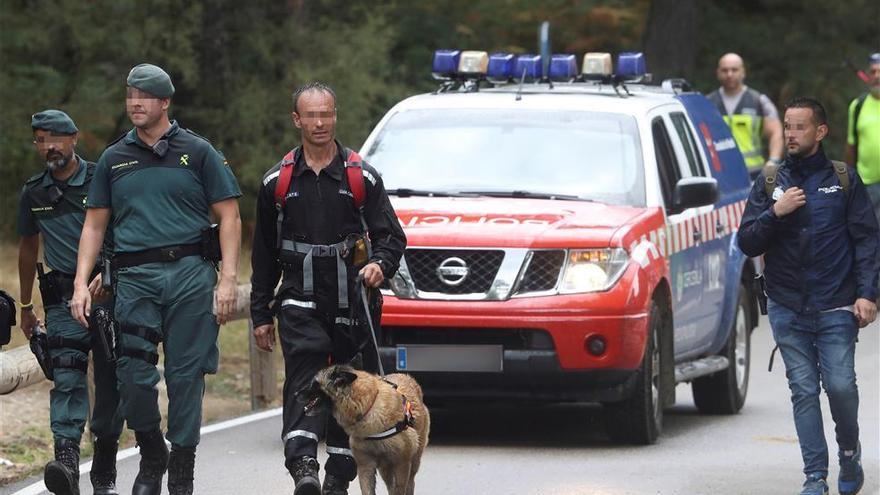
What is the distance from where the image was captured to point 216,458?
34.9ft

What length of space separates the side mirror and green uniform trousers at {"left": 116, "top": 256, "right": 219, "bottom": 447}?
3.67m

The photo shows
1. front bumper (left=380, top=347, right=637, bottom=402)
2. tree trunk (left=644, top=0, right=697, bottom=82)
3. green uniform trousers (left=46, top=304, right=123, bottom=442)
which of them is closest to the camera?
green uniform trousers (left=46, top=304, right=123, bottom=442)

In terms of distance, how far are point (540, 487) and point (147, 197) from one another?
249 cm

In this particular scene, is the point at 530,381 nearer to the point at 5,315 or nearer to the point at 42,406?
the point at 5,315

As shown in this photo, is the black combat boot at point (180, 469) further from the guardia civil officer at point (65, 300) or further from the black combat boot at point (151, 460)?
the guardia civil officer at point (65, 300)

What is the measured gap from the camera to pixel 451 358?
10539 millimetres

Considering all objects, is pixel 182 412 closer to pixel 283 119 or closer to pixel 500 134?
pixel 500 134

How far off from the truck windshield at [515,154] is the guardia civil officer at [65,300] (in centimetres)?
276

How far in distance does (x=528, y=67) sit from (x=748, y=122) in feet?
13.8

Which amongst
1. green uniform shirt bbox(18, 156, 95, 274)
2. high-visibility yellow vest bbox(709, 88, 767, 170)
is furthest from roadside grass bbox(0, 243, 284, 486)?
high-visibility yellow vest bbox(709, 88, 767, 170)

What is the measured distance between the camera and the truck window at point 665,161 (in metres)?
11.8

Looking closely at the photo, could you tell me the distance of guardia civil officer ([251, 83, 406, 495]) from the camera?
8.28 m

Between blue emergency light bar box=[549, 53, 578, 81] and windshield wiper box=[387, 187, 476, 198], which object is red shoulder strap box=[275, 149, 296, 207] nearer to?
windshield wiper box=[387, 187, 476, 198]

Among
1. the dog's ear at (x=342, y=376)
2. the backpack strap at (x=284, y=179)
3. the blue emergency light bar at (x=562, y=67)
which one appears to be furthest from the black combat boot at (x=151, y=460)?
the blue emergency light bar at (x=562, y=67)
